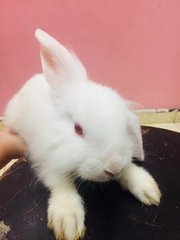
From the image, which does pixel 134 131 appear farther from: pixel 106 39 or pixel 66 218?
pixel 106 39

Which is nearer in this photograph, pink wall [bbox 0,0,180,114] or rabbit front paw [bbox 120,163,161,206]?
rabbit front paw [bbox 120,163,161,206]

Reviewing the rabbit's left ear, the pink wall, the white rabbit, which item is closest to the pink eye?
the white rabbit

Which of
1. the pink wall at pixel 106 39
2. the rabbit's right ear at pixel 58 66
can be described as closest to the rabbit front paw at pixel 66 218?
the rabbit's right ear at pixel 58 66

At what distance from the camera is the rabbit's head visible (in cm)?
68

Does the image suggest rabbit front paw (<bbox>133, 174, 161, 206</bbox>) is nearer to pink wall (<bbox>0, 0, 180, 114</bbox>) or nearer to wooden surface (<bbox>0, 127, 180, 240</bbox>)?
wooden surface (<bbox>0, 127, 180, 240</bbox>)

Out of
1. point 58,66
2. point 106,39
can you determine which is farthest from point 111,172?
point 106,39

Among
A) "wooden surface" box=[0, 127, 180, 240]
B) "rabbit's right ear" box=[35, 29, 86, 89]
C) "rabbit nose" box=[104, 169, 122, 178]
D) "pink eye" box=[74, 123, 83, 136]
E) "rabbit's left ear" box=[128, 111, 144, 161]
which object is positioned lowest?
"wooden surface" box=[0, 127, 180, 240]

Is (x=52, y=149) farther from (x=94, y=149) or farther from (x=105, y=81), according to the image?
(x=105, y=81)

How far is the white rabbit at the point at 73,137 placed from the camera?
0.69 meters

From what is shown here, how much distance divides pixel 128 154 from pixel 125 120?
0.06 m

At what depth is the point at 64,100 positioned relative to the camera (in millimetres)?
759

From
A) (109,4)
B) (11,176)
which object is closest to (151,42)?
(109,4)

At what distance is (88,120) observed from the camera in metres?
0.70

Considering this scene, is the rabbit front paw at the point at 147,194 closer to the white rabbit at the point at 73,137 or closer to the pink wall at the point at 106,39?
the white rabbit at the point at 73,137
